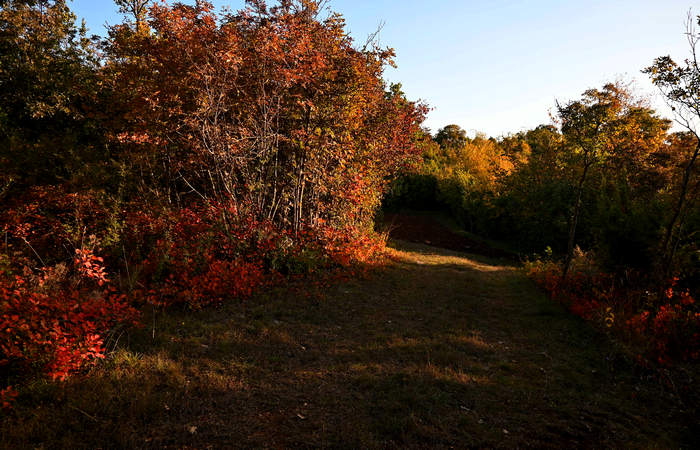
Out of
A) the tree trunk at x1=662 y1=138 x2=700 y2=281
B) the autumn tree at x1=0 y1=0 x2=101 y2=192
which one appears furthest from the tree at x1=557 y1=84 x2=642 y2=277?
the autumn tree at x1=0 y1=0 x2=101 y2=192

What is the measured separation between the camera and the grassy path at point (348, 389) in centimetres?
324

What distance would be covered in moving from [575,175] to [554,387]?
12.4 meters

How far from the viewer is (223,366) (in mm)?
4434

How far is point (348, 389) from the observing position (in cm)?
414

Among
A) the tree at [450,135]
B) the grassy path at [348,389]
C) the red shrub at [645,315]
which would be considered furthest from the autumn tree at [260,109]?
the tree at [450,135]

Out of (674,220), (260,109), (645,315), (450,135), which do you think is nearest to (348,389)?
(645,315)

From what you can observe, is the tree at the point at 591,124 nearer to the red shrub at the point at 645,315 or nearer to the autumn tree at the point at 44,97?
the red shrub at the point at 645,315

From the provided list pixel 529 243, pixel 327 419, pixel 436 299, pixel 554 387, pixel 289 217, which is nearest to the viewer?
pixel 327 419

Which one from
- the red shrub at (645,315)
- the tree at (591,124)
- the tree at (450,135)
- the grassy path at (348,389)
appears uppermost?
the tree at (450,135)

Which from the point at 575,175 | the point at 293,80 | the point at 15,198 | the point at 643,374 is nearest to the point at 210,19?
the point at 293,80

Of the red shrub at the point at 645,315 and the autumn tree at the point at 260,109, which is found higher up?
the autumn tree at the point at 260,109

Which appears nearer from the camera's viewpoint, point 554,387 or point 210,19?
point 554,387

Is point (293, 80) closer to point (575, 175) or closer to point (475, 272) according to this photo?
point (475, 272)

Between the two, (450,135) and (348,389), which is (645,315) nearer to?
(348,389)
